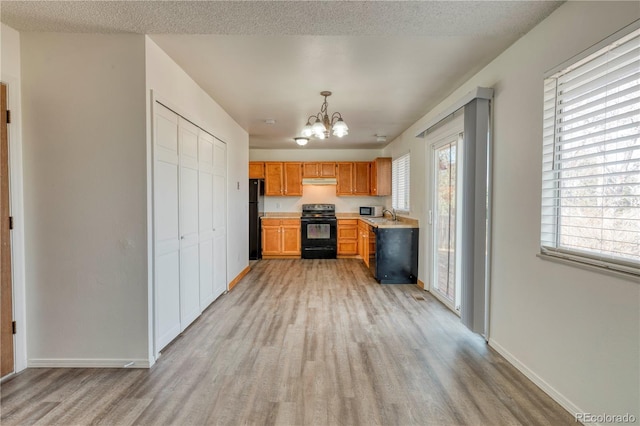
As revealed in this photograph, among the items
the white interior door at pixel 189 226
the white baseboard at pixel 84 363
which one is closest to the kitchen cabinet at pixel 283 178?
the white interior door at pixel 189 226

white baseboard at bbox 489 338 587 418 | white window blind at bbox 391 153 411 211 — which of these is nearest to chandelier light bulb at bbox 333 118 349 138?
white window blind at bbox 391 153 411 211

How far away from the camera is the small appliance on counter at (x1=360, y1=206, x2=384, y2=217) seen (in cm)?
708

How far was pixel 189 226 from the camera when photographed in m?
3.11

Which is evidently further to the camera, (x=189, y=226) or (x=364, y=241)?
(x=364, y=241)

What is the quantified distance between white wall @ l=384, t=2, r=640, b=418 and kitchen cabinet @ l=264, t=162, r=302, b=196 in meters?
4.51

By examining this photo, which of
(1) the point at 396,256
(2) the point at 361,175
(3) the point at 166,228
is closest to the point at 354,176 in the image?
(2) the point at 361,175

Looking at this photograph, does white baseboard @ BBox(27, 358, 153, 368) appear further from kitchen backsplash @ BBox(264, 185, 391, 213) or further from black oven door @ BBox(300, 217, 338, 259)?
kitchen backsplash @ BBox(264, 185, 391, 213)

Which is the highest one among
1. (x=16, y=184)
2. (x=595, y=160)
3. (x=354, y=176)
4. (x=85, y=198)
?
(x=354, y=176)

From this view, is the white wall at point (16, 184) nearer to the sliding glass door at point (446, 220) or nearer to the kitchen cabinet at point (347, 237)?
the sliding glass door at point (446, 220)

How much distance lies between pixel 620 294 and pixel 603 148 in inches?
30.0

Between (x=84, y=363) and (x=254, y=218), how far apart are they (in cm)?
439

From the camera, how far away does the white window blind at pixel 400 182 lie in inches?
209

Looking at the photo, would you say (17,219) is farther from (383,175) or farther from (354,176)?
(354,176)

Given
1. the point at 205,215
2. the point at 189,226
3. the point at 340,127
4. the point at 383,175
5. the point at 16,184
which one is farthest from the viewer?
the point at 383,175
